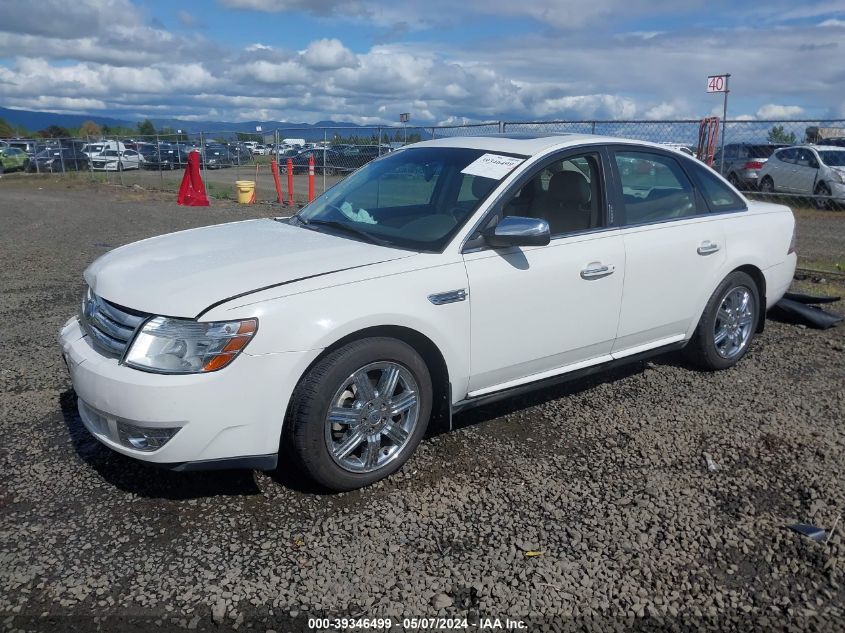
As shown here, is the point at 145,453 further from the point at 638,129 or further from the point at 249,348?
the point at 638,129

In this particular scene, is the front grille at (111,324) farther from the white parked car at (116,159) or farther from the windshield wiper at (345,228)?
the white parked car at (116,159)

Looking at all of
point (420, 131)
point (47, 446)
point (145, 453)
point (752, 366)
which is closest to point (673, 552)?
point (145, 453)

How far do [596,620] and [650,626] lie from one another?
0.20 m

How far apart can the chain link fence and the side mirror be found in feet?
4.74

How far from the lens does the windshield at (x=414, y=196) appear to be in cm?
407

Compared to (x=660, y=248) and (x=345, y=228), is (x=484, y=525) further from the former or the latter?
(x=660, y=248)

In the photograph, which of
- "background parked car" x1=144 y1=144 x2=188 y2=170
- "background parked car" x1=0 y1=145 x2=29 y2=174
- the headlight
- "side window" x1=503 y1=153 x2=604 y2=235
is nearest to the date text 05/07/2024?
the headlight

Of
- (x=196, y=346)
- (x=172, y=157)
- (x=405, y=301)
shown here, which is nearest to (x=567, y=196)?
(x=405, y=301)

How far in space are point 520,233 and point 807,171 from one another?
15.6m

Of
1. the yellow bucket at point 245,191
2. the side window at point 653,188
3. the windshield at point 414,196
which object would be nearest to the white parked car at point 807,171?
the side window at point 653,188

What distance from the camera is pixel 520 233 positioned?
3.83m

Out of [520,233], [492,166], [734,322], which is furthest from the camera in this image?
[734,322]

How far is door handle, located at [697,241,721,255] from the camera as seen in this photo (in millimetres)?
4992

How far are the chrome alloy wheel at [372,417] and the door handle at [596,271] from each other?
130cm
